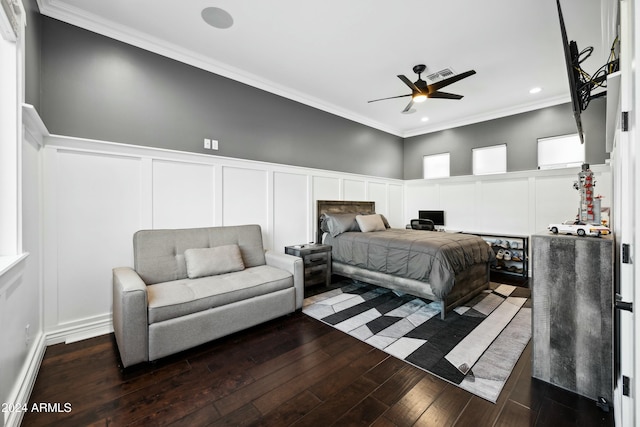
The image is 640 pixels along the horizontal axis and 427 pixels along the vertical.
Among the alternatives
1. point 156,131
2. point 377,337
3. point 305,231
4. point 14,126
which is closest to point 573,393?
point 377,337

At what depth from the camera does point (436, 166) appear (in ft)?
19.7

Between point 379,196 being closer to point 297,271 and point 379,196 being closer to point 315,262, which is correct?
point 315,262

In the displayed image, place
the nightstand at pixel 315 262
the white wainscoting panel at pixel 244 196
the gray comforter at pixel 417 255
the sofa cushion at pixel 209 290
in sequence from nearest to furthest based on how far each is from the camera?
the sofa cushion at pixel 209 290, the gray comforter at pixel 417 255, the white wainscoting panel at pixel 244 196, the nightstand at pixel 315 262

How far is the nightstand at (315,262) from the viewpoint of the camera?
11.9 ft

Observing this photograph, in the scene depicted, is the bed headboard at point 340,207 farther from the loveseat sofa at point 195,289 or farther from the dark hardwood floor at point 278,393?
the dark hardwood floor at point 278,393

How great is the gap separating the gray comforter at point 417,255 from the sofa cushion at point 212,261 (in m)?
1.67

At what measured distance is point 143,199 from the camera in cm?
281

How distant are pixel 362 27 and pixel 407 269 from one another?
272 centimetres

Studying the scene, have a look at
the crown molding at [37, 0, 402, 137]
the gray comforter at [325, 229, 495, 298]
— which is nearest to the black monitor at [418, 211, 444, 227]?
the gray comforter at [325, 229, 495, 298]

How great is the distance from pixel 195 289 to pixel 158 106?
2099 mm

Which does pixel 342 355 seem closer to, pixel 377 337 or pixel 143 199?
pixel 377 337

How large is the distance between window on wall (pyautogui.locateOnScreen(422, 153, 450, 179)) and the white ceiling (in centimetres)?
174

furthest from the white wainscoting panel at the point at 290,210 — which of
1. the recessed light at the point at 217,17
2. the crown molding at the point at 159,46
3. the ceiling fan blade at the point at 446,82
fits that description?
the ceiling fan blade at the point at 446,82

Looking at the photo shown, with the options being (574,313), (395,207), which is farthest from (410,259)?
(395,207)
